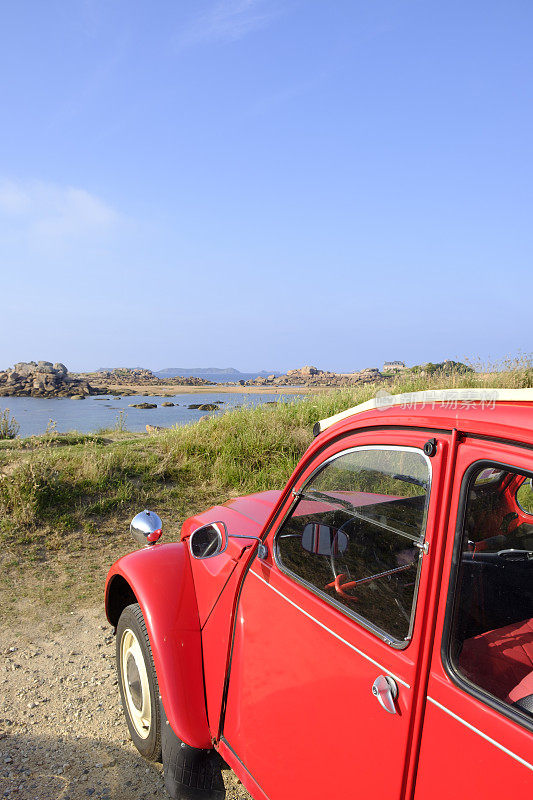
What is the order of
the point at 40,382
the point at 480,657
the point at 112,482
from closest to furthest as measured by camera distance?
the point at 480,657, the point at 112,482, the point at 40,382

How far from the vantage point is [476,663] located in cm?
138

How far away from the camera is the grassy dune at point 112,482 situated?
5.22m

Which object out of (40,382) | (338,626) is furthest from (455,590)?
(40,382)

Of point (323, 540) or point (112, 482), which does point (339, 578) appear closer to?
point (323, 540)

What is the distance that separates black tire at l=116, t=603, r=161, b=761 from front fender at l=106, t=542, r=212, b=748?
0.18m

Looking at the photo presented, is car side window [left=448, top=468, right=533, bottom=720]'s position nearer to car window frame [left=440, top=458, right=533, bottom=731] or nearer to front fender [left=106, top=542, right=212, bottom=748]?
car window frame [left=440, top=458, right=533, bottom=731]

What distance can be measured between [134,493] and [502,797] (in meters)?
6.36

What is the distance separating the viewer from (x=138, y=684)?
2.80 m

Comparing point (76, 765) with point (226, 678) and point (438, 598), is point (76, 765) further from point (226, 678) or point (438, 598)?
→ point (438, 598)

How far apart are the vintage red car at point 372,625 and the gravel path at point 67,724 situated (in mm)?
336

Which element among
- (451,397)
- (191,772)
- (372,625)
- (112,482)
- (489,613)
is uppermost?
(451,397)

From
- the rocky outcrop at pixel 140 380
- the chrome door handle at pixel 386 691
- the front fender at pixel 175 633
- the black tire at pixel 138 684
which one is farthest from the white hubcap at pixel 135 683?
the rocky outcrop at pixel 140 380

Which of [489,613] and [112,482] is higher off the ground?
[489,613]

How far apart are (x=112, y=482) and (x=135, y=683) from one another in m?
4.56
